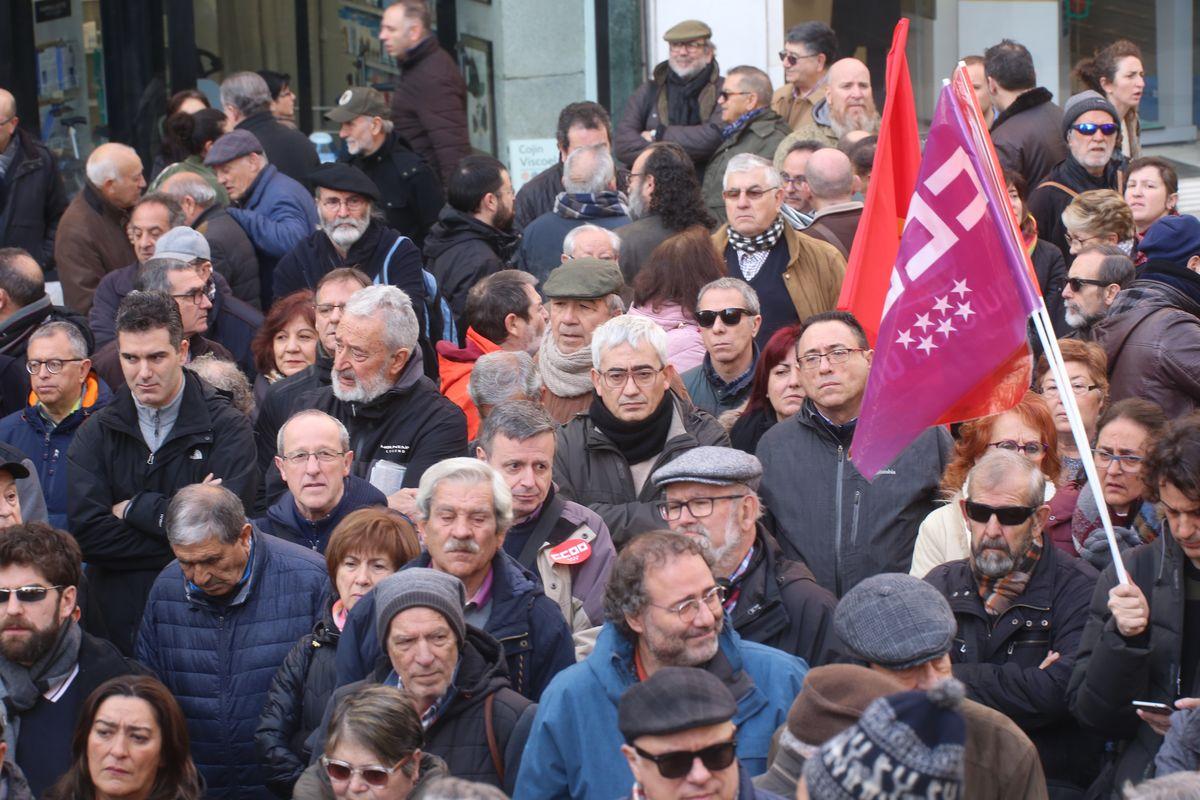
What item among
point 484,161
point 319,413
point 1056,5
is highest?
point 1056,5

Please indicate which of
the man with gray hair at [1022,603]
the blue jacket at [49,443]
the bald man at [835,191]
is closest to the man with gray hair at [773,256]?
the bald man at [835,191]

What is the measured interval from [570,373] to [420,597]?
8.19 ft

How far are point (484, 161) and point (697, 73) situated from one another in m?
2.49

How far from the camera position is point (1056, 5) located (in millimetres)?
15133

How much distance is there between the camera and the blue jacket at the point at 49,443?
8.07 metres

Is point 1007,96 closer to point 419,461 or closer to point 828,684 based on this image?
point 419,461

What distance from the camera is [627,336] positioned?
7.27 m

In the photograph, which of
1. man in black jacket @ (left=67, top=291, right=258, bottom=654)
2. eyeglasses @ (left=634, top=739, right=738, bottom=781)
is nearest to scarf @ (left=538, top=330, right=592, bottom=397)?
man in black jacket @ (left=67, top=291, right=258, bottom=654)

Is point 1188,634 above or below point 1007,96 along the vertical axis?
below

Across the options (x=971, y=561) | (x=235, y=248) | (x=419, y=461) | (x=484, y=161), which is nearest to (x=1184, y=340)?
(x=971, y=561)

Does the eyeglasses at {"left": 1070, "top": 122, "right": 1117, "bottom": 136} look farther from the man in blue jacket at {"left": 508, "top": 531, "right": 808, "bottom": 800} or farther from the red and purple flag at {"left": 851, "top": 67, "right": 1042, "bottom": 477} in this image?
the man in blue jacket at {"left": 508, "top": 531, "right": 808, "bottom": 800}

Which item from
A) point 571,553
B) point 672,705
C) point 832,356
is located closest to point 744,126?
point 832,356

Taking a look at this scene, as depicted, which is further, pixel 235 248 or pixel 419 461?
pixel 235 248

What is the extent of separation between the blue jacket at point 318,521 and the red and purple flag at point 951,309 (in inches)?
86.6
